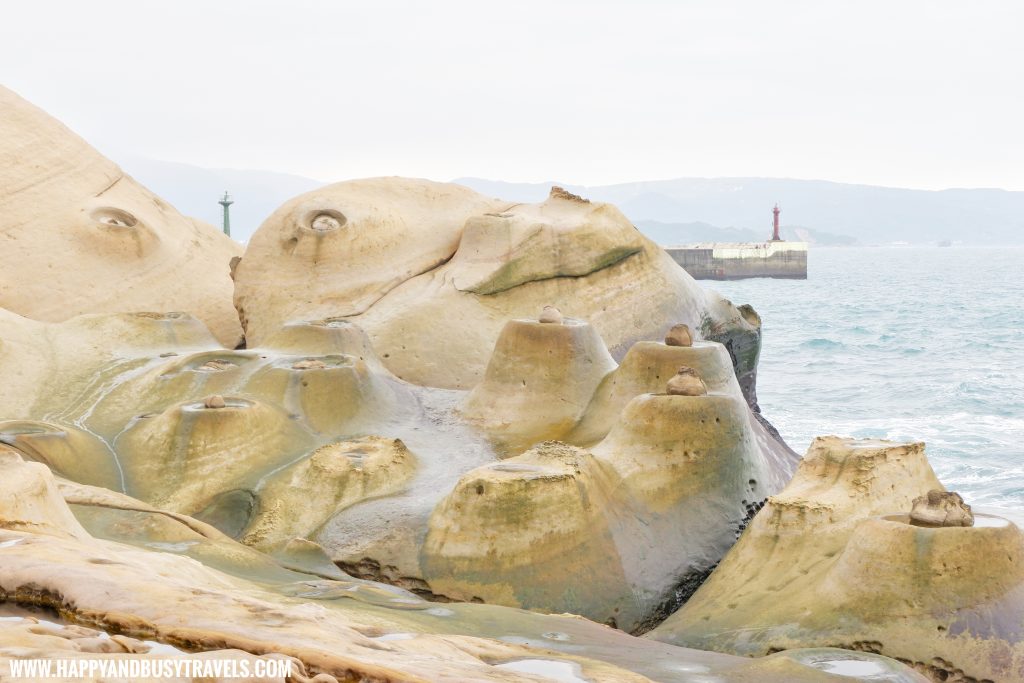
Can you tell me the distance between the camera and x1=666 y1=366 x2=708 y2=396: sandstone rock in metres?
6.64

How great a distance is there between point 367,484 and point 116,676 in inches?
161

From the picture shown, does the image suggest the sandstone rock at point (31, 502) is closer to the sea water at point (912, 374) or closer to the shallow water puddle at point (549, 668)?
the shallow water puddle at point (549, 668)

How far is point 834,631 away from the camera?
16.6 feet

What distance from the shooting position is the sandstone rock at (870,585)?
4898 mm

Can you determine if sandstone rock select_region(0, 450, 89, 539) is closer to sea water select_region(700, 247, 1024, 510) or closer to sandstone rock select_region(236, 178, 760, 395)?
sandstone rock select_region(236, 178, 760, 395)

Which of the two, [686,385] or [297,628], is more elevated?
[686,385]

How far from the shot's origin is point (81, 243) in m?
10.7

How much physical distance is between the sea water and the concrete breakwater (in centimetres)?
666

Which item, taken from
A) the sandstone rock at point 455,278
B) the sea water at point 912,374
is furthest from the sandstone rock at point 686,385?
the sea water at point 912,374

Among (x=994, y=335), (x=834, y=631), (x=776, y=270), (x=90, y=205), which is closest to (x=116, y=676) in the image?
(x=834, y=631)

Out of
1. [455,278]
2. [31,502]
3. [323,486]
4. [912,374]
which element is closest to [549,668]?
[31,502]

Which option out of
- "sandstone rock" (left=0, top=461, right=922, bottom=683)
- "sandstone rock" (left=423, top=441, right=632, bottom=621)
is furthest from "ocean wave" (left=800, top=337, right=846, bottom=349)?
"sandstone rock" (left=0, top=461, right=922, bottom=683)

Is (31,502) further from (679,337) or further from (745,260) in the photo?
(745,260)

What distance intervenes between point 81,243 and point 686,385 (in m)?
6.35
